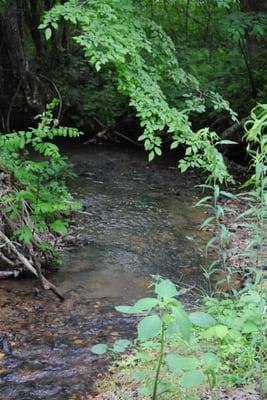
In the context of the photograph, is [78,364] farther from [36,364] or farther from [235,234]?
[235,234]

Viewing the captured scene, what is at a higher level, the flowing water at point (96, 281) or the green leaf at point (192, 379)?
the green leaf at point (192, 379)

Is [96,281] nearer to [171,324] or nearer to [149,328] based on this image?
[171,324]

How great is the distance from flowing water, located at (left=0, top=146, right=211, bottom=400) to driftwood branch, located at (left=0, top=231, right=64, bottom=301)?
0.12 meters

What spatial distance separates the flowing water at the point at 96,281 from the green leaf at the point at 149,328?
1.40 meters

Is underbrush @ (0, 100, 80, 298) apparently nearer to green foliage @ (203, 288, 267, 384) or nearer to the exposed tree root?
the exposed tree root

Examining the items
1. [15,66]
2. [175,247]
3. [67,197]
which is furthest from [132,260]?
[15,66]

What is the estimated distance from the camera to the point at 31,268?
5.08 meters

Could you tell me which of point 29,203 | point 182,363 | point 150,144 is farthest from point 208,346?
point 29,203

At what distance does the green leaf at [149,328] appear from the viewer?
7.54ft

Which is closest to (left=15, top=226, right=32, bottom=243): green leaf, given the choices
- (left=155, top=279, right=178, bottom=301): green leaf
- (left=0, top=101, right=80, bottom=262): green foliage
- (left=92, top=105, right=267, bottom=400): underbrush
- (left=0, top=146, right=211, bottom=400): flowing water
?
(left=0, top=101, right=80, bottom=262): green foliage

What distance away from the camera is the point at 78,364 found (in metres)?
3.88

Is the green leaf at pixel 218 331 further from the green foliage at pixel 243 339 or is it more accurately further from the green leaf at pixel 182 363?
the green leaf at pixel 182 363

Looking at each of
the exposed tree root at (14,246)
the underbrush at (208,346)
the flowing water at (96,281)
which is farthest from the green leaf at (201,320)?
the exposed tree root at (14,246)

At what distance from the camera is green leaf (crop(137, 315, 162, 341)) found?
230 centimetres
